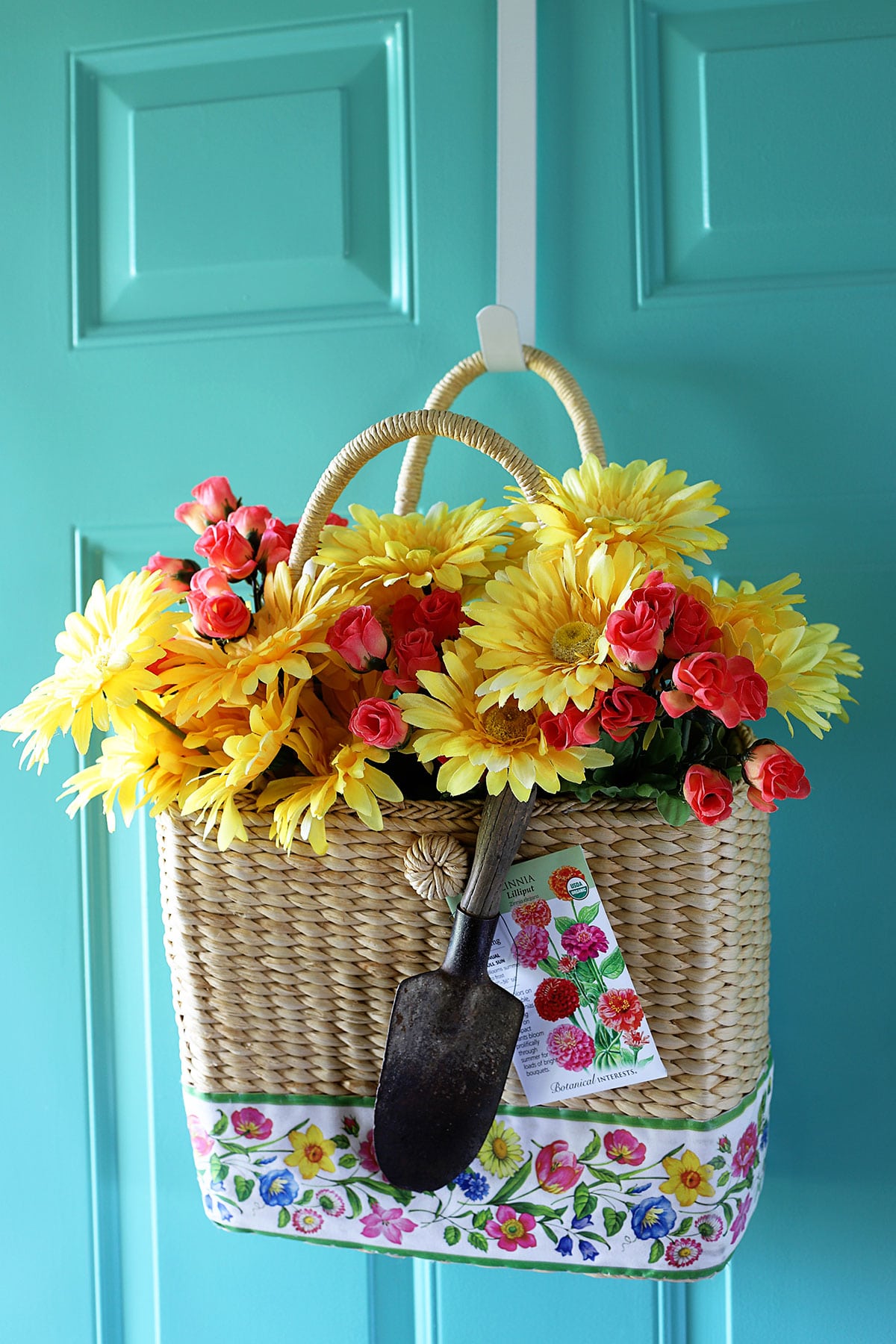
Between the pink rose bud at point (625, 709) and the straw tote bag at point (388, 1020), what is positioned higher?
the pink rose bud at point (625, 709)

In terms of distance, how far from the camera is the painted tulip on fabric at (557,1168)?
62 centimetres

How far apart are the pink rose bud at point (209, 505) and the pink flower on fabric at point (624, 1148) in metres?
0.48

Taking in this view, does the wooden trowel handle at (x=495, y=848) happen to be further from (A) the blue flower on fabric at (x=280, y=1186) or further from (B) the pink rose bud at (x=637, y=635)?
(A) the blue flower on fabric at (x=280, y=1186)

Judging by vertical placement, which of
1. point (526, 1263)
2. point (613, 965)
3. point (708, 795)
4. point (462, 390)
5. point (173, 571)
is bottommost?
point (526, 1263)

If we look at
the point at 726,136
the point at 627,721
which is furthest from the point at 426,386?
the point at 627,721

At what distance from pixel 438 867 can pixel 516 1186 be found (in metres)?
0.23

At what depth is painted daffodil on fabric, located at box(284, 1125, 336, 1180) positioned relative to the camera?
0.65m

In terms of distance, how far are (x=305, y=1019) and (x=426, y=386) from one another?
0.51m

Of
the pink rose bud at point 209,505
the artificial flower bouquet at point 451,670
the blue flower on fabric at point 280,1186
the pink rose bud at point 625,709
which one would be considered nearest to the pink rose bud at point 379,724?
the artificial flower bouquet at point 451,670

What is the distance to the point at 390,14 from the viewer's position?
829 mm

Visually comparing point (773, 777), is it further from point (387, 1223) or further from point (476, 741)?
point (387, 1223)

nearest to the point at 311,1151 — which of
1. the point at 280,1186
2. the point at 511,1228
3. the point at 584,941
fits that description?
the point at 280,1186

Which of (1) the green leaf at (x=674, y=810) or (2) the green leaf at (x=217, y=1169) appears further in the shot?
(2) the green leaf at (x=217, y=1169)

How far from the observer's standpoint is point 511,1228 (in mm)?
636
